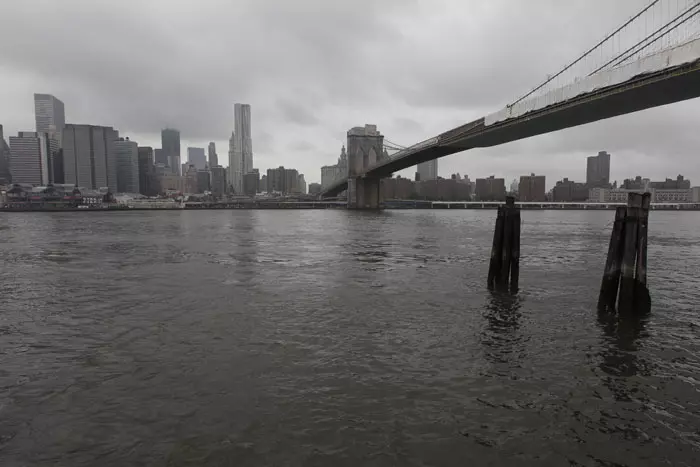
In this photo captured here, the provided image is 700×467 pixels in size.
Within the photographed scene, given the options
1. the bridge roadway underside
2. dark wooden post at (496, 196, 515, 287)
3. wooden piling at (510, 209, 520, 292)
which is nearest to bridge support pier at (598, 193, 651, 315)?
wooden piling at (510, 209, 520, 292)

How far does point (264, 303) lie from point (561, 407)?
8074 millimetres

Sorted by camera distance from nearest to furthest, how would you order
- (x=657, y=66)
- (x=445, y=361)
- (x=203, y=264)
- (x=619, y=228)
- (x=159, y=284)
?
(x=445, y=361) → (x=619, y=228) → (x=159, y=284) → (x=203, y=264) → (x=657, y=66)

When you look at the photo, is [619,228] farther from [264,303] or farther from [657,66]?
[657,66]

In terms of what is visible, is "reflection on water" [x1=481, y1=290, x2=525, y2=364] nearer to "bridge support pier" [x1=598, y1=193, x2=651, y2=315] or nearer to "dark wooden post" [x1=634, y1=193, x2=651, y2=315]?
"bridge support pier" [x1=598, y1=193, x2=651, y2=315]

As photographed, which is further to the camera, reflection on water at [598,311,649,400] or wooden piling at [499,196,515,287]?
wooden piling at [499,196,515,287]

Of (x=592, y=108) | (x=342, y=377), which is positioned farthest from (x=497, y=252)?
(x=592, y=108)

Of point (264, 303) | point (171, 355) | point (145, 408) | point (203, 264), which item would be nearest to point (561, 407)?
point (145, 408)

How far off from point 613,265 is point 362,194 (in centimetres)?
9772

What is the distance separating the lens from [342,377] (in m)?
7.18

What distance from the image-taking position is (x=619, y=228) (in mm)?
10656

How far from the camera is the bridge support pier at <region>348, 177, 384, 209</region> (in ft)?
351

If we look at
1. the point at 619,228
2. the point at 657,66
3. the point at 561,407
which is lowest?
the point at 561,407

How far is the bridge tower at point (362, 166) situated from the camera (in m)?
107

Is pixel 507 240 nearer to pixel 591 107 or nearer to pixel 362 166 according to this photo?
pixel 591 107
